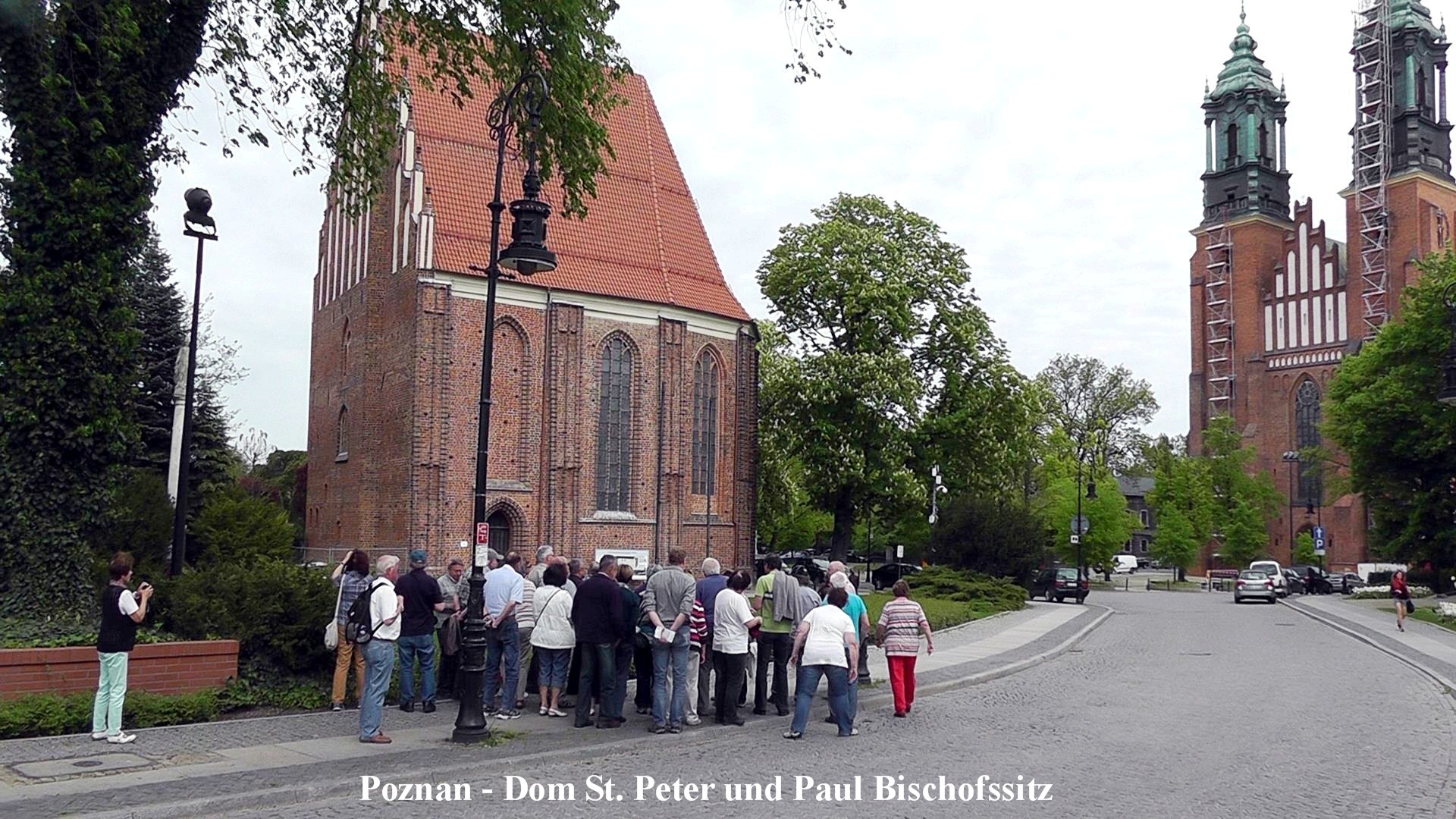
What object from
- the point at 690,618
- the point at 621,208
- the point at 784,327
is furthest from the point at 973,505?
the point at 690,618

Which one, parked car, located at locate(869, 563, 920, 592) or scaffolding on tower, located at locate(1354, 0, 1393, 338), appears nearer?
parked car, located at locate(869, 563, 920, 592)

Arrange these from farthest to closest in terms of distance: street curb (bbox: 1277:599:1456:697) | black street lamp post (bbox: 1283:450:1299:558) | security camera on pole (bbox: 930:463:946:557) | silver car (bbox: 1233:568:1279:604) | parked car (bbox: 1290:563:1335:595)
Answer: black street lamp post (bbox: 1283:450:1299:558) → parked car (bbox: 1290:563:1335:595) → silver car (bbox: 1233:568:1279:604) → security camera on pole (bbox: 930:463:946:557) → street curb (bbox: 1277:599:1456:697)

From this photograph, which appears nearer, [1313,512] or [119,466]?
[119,466]

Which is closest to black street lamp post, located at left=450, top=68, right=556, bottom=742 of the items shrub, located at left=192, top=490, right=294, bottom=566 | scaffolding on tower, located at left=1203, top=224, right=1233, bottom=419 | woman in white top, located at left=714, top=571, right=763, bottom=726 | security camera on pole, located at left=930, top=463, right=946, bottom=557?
woman in white top, located at left=714, top=571, right=763, bottom=726

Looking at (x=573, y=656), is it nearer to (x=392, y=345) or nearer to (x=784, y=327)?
(x=392, y=345)

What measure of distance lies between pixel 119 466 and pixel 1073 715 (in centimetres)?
1070

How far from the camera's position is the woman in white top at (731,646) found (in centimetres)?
1192

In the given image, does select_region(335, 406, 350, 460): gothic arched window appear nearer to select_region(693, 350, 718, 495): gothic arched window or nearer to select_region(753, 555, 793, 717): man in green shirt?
select_region(693, 350, 718, 495): gothic arched window

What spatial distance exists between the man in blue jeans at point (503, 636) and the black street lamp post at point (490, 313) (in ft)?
2.38

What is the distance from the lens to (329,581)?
13023 mm

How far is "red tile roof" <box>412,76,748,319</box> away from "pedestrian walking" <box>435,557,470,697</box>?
68.5 feet

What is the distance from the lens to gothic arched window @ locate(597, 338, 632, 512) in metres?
36.4

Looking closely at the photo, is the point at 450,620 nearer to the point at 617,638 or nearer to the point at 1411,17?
the point at 617,638

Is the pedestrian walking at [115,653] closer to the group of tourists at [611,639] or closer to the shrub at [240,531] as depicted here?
the group of tourists at [611,639]
